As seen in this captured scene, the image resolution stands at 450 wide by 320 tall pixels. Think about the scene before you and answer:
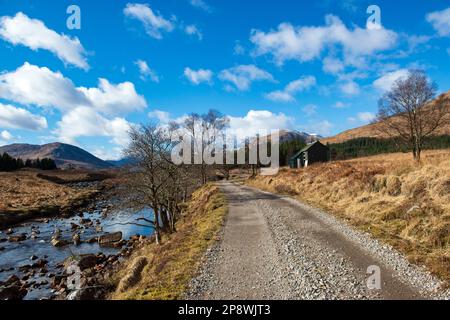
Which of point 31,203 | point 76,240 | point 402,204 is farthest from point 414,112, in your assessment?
point 31,203

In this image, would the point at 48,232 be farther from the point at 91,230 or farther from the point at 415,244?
the point at 415,244

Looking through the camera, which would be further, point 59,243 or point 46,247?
point 59,243

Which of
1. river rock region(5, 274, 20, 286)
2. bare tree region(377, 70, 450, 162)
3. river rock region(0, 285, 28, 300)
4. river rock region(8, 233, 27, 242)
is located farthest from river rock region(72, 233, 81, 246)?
bare tree region(377, 70, 450, 162)

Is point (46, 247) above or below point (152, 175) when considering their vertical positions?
below

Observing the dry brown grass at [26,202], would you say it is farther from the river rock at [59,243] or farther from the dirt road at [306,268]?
the dirt road at [306,268]

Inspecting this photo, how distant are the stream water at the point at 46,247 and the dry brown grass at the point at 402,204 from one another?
54.6 feet

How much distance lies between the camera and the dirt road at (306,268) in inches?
309

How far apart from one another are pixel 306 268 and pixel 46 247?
27650 mm

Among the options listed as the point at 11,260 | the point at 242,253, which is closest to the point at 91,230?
the point at 11,260

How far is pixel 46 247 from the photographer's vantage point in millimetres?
28859

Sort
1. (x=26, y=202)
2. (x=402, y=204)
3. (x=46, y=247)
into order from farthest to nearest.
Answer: (x=26, y=202)
(x=46, y=247)
(x=402, y=204)

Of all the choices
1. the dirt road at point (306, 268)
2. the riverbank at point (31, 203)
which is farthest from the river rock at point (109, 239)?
the dirt road at point (306, 268)

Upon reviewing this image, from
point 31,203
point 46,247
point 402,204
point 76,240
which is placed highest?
point 402,204

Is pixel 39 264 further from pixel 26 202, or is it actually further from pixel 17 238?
pixel 26 202
